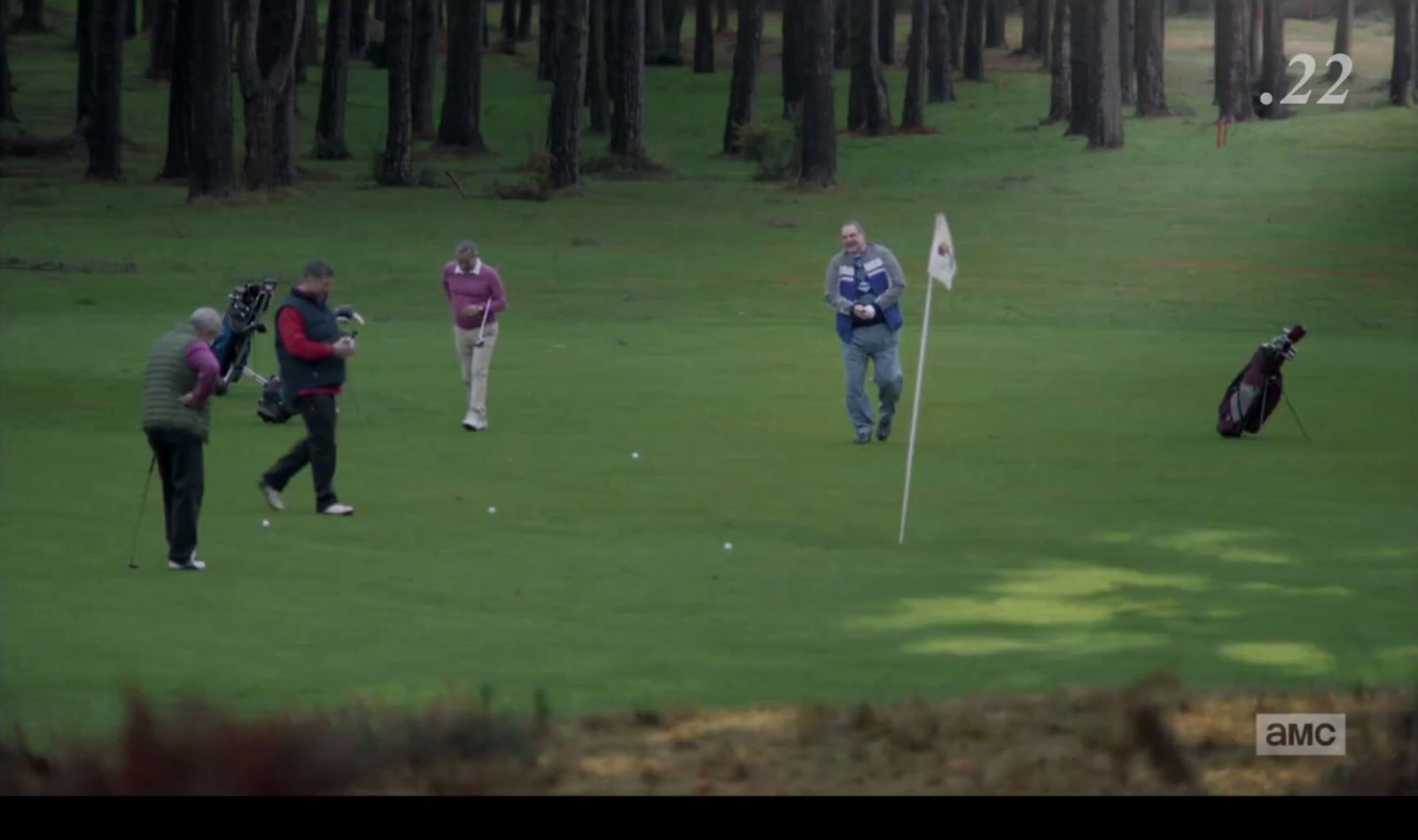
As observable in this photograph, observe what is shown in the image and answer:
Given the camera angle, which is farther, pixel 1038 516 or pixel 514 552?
pixel 1038 516

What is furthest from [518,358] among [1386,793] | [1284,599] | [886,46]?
Answer: [886,46]

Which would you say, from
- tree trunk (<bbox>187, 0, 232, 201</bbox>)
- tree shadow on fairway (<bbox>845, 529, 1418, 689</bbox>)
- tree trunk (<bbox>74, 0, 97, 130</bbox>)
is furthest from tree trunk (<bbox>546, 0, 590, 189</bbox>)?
tree shadow on fairway (<bbox>845, 529, 1418, 689</bbox>)

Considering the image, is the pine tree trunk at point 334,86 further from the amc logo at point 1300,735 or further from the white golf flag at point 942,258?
the amc logo at point 1300,735

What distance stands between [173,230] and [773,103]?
40.6 m

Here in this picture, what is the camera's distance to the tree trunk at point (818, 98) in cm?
6041

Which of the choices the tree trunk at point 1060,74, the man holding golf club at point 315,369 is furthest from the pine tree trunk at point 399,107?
the man holding golf club at point 315,369

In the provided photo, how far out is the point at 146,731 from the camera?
10914 millimetres

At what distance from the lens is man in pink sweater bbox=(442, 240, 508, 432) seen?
85.9 ft

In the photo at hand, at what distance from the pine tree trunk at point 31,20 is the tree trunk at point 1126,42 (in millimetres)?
41145

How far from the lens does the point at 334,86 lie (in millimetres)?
70812

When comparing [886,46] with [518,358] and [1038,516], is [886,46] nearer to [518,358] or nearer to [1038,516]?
[518,358]

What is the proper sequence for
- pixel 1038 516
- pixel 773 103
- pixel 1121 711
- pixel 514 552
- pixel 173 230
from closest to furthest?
pixel 1121 711 → pixel 514 552 → pixel 1038 516 → pixel 173 230 → pixel 773 103

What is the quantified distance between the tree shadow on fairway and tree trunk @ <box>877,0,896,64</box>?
76.8 m
